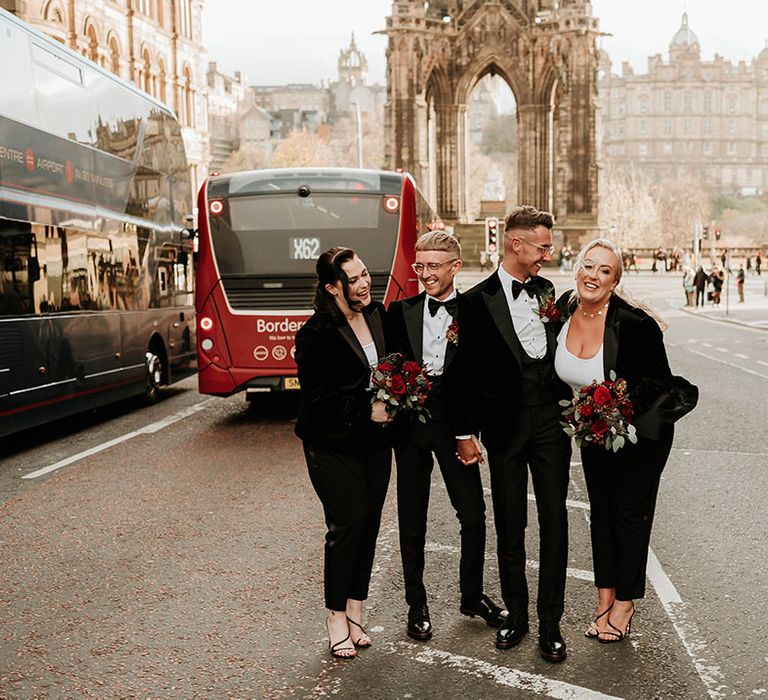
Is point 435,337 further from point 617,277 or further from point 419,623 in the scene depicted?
point 419,623

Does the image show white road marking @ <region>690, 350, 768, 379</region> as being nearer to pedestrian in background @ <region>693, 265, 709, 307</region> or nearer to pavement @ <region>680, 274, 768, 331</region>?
pavement @ <region>680, 274, 768, 331</region>

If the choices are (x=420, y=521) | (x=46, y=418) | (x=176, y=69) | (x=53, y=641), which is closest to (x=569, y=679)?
(x=420, y=521)

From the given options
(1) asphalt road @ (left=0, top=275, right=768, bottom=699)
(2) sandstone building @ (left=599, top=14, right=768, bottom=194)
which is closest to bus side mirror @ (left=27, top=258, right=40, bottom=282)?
(1) asphalt road @ (left=0, top=275, right=768, bottom=699)

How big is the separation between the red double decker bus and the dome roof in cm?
17523

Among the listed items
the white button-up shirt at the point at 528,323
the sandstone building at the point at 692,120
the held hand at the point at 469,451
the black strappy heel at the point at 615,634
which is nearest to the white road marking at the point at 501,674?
the black strappy heel at the point at 615,634

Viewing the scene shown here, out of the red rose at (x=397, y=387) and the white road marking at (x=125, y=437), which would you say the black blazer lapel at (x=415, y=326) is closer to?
the red rose at (x=397, y=387)

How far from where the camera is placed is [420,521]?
192 inches

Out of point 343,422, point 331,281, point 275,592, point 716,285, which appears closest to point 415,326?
point 331,281

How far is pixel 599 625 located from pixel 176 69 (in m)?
49.4

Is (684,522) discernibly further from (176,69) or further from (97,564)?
(176,69)

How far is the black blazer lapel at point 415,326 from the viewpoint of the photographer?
477cm

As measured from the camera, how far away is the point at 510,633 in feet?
15.2

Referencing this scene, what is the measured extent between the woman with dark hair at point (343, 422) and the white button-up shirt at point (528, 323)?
1.95 ft

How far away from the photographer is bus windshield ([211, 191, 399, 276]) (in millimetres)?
12016
